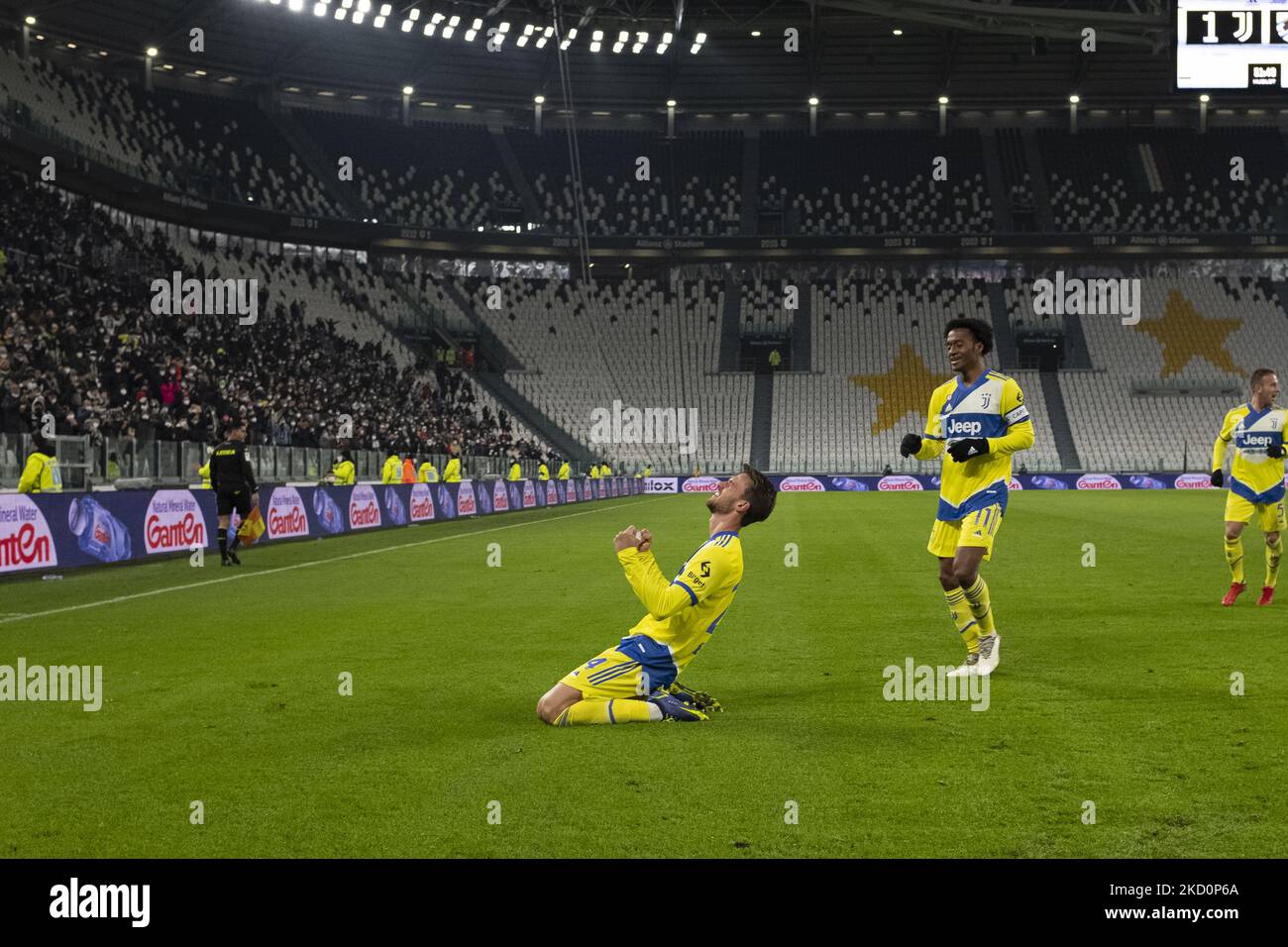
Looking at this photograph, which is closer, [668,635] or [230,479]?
[668,635]

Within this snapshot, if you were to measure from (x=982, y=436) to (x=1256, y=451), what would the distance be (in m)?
5.91

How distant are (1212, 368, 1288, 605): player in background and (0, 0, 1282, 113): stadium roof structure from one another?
118ft

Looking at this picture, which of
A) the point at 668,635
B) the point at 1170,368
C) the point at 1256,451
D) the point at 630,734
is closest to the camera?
the point at 630,734

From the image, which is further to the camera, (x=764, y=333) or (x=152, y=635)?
(x=764, y=333)

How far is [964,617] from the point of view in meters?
9.37

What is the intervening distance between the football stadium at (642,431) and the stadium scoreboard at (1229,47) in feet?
0.35

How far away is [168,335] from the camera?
38.2 meters

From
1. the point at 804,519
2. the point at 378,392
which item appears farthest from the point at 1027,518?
the point at 378,392

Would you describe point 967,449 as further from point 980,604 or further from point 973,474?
point 980,604

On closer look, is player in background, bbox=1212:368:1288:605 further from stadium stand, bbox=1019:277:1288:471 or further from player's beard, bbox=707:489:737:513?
stadium stand, bbox=1019:277:1288:471

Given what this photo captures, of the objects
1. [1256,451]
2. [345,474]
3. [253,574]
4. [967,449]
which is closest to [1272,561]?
[1256,451]

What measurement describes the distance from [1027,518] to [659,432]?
35.4 metres

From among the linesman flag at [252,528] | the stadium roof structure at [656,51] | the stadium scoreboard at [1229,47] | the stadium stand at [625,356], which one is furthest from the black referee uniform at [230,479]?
the stadium stand at [625,356]
